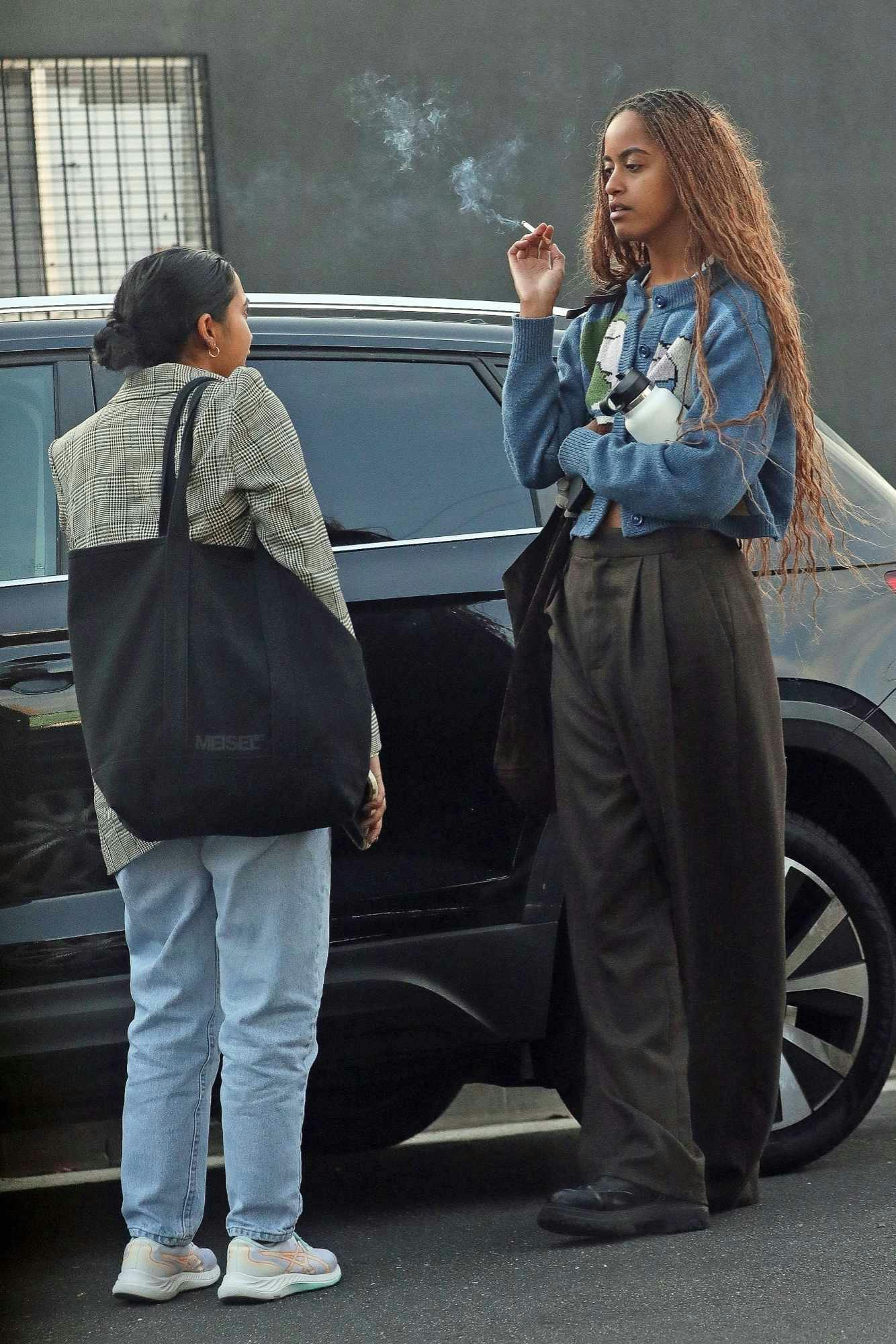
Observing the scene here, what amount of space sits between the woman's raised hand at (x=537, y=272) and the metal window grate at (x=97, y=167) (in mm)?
5247

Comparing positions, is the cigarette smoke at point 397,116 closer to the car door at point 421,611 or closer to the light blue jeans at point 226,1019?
the car door at point 421,611

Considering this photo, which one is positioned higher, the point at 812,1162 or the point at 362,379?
the point at 362,379

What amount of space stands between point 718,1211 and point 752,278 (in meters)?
1.63

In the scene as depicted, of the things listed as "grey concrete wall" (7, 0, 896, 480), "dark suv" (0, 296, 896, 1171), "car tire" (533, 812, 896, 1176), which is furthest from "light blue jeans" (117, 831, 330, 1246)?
"grey concrete wall" (7, 0, 896, 480)

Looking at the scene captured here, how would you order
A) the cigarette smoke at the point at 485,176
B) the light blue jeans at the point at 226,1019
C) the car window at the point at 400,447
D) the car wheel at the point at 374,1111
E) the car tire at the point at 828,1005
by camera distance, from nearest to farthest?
the light blue jeans at the point at 226,1019
the car window at the point at 400,447
the car tire at the point at 828,1005
the car wheel at the point at 374,1111
the cigarette smoke at the point at 485,176

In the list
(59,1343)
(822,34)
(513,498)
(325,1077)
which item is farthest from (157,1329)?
(822,34)

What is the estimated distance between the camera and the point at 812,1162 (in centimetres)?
350

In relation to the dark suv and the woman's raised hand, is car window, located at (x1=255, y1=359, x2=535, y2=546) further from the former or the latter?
the woman's raised hand

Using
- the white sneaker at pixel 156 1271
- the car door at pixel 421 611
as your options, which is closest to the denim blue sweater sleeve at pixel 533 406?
the car door at pixel 421 611

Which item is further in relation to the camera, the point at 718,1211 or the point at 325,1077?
the point at 325,1077

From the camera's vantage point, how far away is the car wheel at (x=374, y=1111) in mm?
3699

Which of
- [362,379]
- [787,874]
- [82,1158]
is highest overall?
[362,379]

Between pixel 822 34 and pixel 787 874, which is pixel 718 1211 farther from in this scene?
pixel 822 34

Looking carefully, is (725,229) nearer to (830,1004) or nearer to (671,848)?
(671,848)
